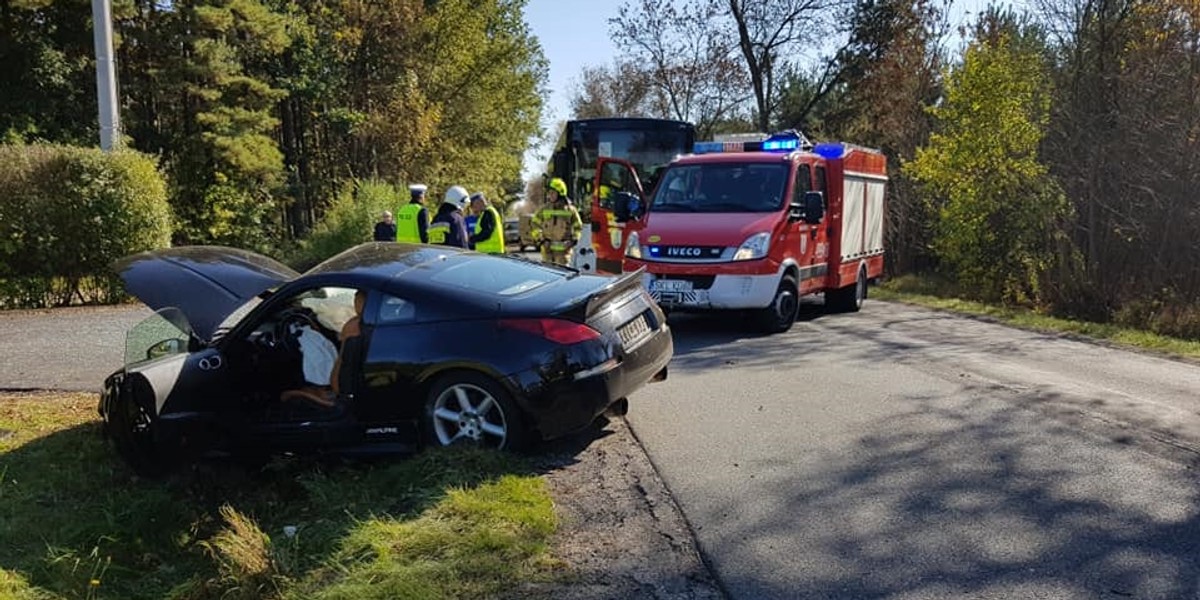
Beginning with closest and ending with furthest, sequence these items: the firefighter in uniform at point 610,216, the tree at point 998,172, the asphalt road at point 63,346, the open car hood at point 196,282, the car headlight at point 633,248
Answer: the open car hood at point 196,282 < the asphalt road at point 63,346 < the car headlight at point 633,248 < the firefighter in uniform at point 610,216 < the tree at point 998,172

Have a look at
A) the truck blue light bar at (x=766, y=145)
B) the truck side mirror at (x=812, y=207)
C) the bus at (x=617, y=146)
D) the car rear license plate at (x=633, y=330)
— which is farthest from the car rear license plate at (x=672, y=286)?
the bus at (x=617, y=146)

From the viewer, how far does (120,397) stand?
5539 millimetres

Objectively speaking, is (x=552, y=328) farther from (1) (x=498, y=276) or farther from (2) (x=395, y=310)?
(2) (x=395, y=310)

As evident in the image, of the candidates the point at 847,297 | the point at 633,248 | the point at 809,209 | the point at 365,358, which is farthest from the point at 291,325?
the point at 847,297

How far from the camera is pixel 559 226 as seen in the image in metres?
13.5

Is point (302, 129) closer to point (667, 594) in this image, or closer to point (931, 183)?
point (931, 183)

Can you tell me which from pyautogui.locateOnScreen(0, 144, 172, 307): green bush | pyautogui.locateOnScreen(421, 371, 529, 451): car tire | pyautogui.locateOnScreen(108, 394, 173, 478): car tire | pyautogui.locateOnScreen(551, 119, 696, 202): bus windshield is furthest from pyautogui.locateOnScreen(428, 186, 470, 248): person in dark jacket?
pyautogui.locateOnScreen(551, 119, 696, 202): bus windshield

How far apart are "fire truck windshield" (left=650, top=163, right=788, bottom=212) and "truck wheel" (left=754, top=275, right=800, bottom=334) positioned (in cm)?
97

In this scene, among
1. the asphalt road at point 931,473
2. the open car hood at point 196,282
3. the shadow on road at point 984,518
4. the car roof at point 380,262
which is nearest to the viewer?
the shadow on road at point 984,518

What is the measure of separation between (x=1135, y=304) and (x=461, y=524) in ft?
48.1

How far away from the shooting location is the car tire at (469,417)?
5.26m

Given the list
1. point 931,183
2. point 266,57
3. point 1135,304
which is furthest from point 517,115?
point 1135,304

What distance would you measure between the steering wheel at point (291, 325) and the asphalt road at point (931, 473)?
240 cm

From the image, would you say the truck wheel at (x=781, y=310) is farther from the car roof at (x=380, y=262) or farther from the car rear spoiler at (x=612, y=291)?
the car roof at (x=380, y=262)
